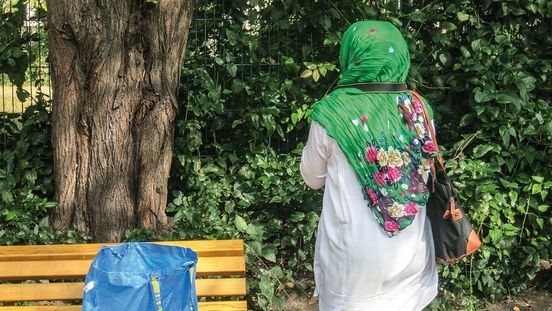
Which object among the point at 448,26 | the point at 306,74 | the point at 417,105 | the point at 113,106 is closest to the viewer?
the point at 417,105

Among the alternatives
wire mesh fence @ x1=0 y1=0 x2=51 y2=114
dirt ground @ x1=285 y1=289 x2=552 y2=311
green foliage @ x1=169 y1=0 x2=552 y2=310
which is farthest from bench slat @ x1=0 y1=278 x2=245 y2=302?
wire mesh fence @ x1=0 y1=0 x2=51 y2=114

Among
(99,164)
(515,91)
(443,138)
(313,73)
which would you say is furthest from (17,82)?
(515,91)

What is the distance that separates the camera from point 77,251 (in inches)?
161

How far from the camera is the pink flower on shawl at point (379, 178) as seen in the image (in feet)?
10.5

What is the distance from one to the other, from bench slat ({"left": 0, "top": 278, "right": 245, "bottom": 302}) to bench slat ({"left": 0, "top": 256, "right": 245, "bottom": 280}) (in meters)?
0.04

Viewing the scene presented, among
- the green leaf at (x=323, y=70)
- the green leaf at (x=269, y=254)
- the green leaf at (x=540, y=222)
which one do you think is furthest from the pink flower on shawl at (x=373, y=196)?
the green leaf at (x=540, y=222)

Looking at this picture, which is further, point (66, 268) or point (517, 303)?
point (517, 303)

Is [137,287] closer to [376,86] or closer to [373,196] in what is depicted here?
[373,196]

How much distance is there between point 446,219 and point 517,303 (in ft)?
8.46

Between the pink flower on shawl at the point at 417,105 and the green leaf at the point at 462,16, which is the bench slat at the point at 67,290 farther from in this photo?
the green leaf at the point at 462,16

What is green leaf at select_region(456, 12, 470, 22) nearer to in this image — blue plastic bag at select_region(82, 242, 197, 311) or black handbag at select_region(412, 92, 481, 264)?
black handbag at select_region(412, 92, 481, 264)

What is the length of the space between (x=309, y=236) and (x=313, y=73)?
3.85ft

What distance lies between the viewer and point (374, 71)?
3.21 metres

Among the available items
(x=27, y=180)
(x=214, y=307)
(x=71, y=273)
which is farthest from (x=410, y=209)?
(x=27, y=180)
